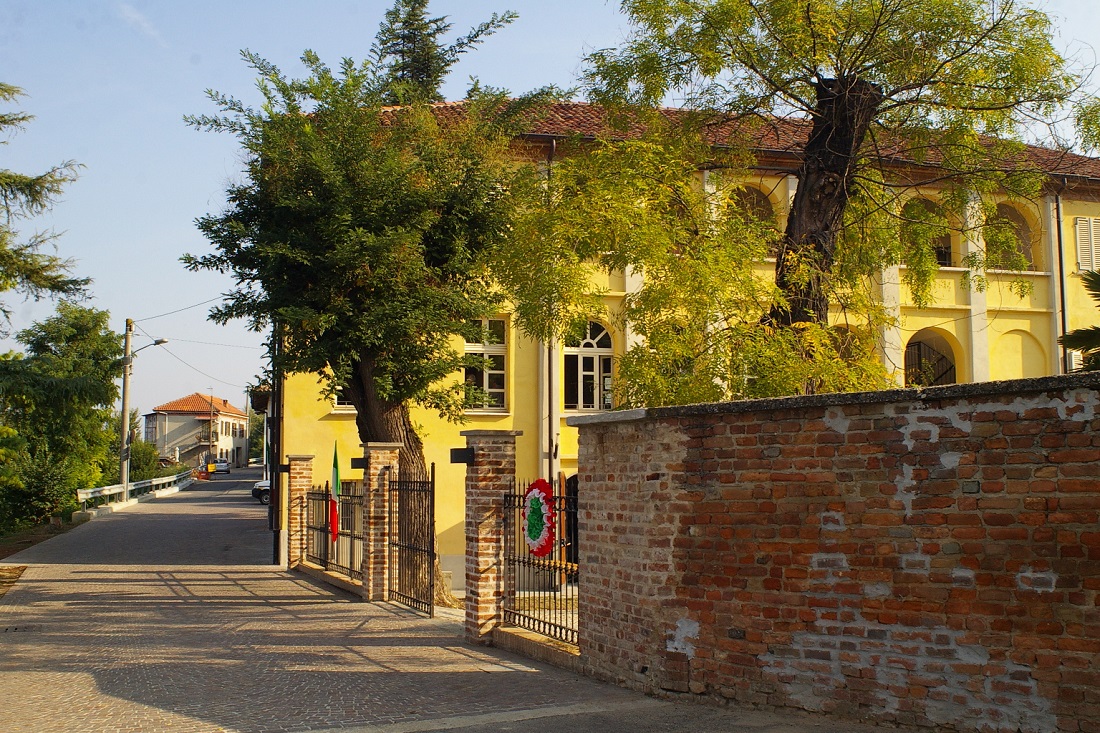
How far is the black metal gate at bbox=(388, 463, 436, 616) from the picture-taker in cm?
1352

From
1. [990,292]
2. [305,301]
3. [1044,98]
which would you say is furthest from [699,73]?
[990,292]

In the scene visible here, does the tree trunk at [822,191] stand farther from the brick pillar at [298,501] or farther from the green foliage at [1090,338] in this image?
the brick pillar at [298,501]

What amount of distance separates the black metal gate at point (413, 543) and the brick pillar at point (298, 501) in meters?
5.64

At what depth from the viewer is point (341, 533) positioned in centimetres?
1727

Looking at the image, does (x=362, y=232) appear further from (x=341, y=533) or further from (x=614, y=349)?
(x=614, y=349)

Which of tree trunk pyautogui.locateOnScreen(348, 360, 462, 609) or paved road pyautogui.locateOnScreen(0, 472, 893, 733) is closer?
paved road pyautogui.locateOnScreen(0, 472, 893, 733)

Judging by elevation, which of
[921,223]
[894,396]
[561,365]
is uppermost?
[921,223]

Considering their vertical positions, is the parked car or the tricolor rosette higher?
the tricolor rosette

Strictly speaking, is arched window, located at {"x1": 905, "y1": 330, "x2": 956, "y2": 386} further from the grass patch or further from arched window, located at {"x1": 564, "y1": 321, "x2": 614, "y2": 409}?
the grass patch

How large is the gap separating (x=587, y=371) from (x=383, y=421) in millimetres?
7574

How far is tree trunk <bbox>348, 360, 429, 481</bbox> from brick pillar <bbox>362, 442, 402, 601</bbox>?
840 millimetres

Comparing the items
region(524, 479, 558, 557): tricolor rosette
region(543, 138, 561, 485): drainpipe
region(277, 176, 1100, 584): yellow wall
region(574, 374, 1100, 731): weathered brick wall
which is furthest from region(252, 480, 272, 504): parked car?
region(574, 374, 1100, 731): weathered brick wall

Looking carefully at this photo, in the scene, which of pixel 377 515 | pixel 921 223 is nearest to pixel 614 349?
pixel 377 515

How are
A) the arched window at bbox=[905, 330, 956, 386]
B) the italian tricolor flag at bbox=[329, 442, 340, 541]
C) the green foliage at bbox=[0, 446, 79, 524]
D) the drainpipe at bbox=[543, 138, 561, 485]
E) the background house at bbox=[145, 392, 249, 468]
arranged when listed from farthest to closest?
1. the background house at bbox=[145, 392, 249, 468]
2. the green foliage at bbox=[0, 446, 79, 524]
3. the arched window at bbox=[905, 330, 956, 386]
4. the drainpipe at bbox=[543, 138, 561, 485]
5. the italian tricolor flag at bbox=[329, 442, 340, 541]
